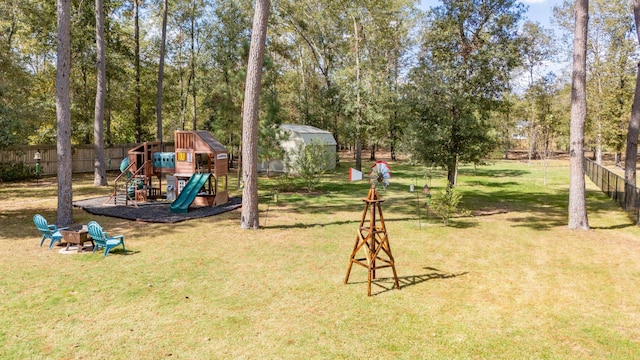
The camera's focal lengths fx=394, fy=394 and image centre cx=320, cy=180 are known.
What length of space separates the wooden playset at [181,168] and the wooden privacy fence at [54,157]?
37.9 feet

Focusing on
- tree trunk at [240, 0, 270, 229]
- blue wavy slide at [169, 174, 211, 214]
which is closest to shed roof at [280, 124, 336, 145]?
blue wavy slide at [169, 174, 211, 214]

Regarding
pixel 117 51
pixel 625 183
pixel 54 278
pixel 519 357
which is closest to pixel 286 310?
pixel 519 357

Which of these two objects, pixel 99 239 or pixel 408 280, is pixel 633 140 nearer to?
pixel 408 280

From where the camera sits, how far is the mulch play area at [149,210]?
14.0m

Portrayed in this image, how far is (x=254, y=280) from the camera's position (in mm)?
8281

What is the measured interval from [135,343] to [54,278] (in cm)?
379

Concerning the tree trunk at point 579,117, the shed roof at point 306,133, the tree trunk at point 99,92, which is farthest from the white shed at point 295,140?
the tree trunk at point 579,117

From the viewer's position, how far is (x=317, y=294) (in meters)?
7.56

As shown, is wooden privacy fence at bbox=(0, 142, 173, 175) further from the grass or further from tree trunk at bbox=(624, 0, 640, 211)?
tree trunk at bbox=(624, 0, 640, 211)

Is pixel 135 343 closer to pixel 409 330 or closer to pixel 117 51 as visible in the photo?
pixel 409 330

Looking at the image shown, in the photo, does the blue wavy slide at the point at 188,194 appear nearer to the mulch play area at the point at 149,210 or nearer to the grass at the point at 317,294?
the mulch play area at the point at 149,210

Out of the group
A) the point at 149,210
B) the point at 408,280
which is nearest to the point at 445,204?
the point at 408,280

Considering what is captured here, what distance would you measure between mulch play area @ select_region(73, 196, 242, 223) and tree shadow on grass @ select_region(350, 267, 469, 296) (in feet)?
27.0

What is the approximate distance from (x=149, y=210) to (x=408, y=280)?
11144 mm
